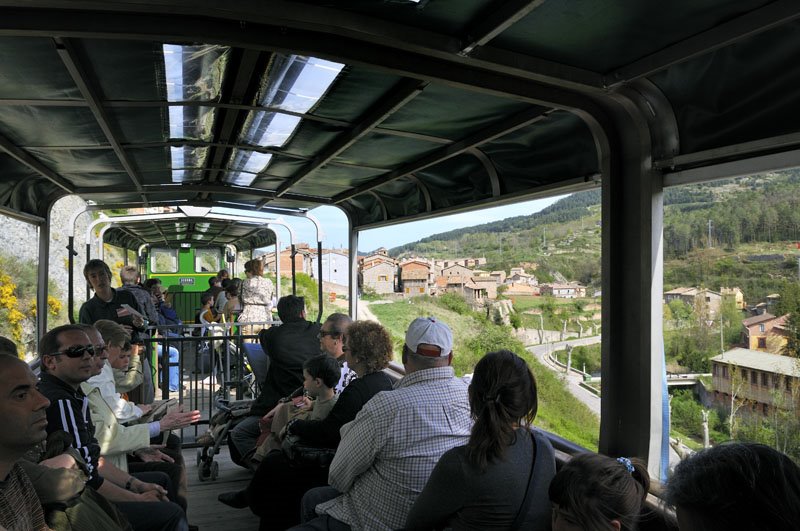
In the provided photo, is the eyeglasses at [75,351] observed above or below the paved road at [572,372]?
above

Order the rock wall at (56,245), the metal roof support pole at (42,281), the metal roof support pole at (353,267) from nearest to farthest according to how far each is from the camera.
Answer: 1. the metal roof support pole at (42,281)
2. the rock wall at (56,245)
3. the metal roof support pole at (353,267)

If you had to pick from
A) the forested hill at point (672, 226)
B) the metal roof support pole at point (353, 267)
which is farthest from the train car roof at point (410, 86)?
the metal roof support pole at point (353, 267)

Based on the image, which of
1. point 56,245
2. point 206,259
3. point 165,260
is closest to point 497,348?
point 206,259

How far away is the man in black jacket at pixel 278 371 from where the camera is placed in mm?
4633

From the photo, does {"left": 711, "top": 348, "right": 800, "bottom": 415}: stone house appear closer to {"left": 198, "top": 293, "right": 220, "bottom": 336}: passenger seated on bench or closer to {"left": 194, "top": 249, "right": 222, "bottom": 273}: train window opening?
{"left": 198, "top": 293, "right": 220, "bottom": 336}: passenger seated on bench

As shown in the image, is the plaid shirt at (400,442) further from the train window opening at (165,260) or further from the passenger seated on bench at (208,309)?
the train window opening at (165,260)

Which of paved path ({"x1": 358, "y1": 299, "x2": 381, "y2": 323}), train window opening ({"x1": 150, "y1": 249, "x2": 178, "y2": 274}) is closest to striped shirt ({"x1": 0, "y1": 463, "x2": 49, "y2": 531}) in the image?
paved path ({"x1": 358, "y1": 299, "x2": 381, "y2": 323})

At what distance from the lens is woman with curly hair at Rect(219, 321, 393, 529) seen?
3240 millimetres

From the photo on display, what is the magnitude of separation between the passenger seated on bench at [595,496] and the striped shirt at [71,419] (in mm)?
1949

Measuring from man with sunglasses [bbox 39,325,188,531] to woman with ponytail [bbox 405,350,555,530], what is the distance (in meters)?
1.31

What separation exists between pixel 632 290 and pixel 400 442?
1.33 meters

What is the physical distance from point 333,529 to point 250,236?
37.4ft

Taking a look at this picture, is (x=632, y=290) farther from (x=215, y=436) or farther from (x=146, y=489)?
(x=215, y=436)

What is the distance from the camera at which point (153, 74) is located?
3.16 metres
